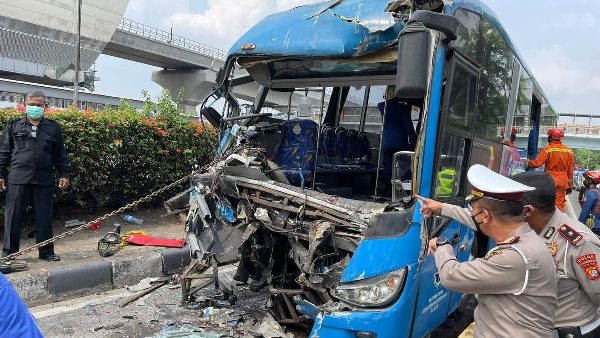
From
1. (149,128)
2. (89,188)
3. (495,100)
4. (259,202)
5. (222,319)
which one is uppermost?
(495,100)

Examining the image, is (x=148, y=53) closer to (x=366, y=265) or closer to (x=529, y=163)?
(x=529, y=163)

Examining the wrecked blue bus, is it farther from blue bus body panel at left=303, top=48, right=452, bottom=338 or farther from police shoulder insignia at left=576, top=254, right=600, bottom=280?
police shoulder insignia at left=576, top=254, right=600, bottom=280

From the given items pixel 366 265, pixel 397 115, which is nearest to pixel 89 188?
pixel 397 115

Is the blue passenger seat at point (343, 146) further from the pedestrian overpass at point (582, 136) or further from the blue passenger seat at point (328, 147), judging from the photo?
the pedestrian overpass at point (582, 136)

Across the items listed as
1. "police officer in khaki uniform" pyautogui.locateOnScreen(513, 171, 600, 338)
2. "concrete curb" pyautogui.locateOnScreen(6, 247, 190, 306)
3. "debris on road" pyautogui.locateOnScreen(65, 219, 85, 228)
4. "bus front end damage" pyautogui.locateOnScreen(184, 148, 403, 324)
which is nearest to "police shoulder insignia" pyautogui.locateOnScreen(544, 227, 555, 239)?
"police officer in khaki uniform" pyautogui.locateOnScreen(513, 171, 600, 338)

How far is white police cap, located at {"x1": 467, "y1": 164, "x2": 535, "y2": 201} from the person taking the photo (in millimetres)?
2066

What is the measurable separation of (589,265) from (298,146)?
326cm

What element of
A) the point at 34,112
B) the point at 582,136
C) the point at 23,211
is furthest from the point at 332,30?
the point at 582,136

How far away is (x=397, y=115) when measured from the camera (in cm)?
483

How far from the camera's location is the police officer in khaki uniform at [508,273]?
2.01m

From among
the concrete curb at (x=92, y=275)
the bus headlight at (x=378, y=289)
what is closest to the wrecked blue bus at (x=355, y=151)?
the bus headlight at (x=378, y=289)

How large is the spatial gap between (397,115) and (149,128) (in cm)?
440

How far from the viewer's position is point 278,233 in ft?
13.2

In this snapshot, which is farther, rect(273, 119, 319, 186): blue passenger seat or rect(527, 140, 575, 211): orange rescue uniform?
rect(527, 140, 575, 211): orange rescue uniform
